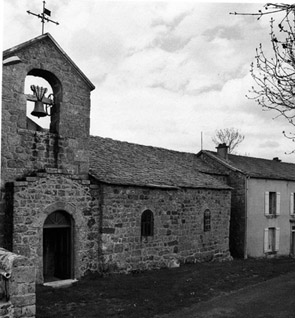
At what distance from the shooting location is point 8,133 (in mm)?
9633

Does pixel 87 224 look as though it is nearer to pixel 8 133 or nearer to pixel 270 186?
pixel 8 133

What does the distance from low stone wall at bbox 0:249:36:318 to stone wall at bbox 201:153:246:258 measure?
1408cm

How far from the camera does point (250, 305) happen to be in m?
8.57

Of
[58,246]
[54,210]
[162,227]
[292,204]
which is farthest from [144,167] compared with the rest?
[292,204]

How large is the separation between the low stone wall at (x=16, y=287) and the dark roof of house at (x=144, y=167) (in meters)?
5.42

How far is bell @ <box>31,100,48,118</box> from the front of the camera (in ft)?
33.5

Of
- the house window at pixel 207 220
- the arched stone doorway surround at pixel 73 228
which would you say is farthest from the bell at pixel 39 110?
the house window at pixel 207 220

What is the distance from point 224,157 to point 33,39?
13.5 metres

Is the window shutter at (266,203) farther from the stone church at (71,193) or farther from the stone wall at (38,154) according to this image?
the stone wall at (38,154)

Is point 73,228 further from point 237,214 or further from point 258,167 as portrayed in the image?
point 258,167

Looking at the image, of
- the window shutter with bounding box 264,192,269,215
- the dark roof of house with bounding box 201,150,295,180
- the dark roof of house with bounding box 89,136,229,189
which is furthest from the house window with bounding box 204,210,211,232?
the window shutter with bounding box 264,192,269,215

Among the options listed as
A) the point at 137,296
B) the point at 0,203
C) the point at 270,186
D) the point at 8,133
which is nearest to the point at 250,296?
the point at 137,296

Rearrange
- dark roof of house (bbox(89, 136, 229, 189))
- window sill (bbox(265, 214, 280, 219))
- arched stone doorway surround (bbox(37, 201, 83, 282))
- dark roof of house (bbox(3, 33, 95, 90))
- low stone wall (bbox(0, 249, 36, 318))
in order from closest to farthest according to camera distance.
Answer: low stone wall (bbox(0, 249, 36, 318))
dark roof of house (bbox(3, 33, 95, 90))
arched stone doorway surround (bbox(37, 201, 83, 282))
dark roof of house (bbox(89, 136, 229, 189))
window sill (bbox(265, 214, 280, 219))

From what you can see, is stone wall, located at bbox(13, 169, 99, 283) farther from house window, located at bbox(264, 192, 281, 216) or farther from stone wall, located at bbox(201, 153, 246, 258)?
house window, located at bbox(264, 192, 281, 216)
